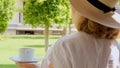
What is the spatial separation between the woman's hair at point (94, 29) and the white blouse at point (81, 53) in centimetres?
1

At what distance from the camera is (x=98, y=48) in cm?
100

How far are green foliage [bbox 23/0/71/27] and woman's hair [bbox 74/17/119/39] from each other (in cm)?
351

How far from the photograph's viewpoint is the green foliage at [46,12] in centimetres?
451

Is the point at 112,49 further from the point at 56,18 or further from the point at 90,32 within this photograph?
the point at 56,18

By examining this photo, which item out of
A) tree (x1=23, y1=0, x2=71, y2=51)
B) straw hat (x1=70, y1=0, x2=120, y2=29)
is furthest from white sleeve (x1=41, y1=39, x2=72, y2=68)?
tree (x1=23, y1=0, x2=71, y2=51)

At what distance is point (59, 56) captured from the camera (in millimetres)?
961

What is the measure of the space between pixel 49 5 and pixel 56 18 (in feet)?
0.70

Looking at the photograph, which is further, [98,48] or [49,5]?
[49,5]

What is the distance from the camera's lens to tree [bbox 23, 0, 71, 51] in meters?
4.51

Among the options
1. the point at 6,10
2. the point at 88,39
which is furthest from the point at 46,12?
the point at 88,39

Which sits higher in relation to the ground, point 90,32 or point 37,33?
point 90,32

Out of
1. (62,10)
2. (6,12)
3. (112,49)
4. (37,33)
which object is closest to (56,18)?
(62,10)

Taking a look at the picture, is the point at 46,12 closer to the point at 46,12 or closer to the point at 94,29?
the point at 46,12

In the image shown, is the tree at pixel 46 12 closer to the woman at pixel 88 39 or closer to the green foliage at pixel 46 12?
the green foliage at pixel 46 12
